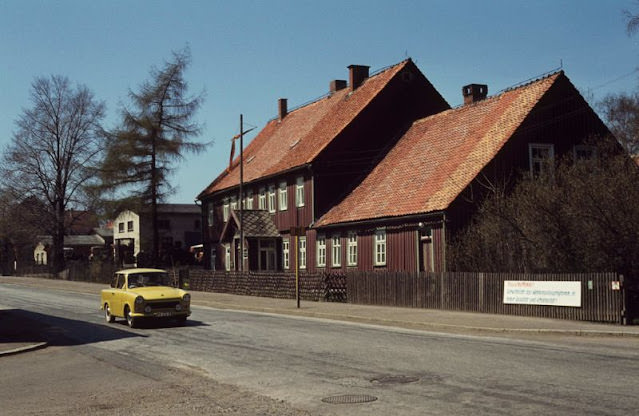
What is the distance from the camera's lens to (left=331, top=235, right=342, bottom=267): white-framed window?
128ft

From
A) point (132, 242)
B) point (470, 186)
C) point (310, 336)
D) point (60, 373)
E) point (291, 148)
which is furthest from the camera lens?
point (132, 242)

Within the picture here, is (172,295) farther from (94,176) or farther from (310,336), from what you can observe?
(94,176)

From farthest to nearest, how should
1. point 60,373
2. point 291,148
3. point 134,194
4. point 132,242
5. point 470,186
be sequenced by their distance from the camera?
1. point 132,242
2. point 134,194
3. point 291,148
4. point 470,186
5. point 60,373

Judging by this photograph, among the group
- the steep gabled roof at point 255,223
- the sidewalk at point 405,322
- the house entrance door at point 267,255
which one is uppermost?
the steep gabled roof at point 255,223

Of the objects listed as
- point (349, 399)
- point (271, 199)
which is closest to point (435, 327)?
point (349, 399)

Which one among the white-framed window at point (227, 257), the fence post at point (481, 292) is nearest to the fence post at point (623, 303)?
the fence post at point (481, 292)

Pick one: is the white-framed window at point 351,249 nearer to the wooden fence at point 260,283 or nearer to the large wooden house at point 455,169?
the large wooden house at point 455,169

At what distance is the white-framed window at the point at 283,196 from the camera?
4547 cm

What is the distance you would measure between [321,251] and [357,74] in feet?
42.2

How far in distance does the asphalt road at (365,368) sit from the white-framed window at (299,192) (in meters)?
22.4

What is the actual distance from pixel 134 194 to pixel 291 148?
1600 centimetres

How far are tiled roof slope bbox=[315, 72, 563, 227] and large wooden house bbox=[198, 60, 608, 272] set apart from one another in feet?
0.25

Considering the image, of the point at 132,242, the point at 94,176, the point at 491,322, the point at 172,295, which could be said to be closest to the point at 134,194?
the point at 94,176

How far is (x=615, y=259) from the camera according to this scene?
21047 mm
